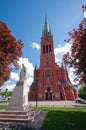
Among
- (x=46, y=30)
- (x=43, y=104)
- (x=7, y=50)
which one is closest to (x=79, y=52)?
(x=7, y=50)

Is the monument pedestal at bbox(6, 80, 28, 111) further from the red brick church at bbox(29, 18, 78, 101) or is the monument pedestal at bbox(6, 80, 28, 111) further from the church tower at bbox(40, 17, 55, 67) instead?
the church tower at bbox(40, 17, 55, 67)

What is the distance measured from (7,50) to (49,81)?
4214cm

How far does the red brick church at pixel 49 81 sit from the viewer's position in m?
55.1

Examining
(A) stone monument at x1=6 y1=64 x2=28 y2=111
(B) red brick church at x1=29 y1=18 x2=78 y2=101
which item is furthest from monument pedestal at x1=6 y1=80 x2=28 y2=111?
(B) red brick church at x1=29 y1=18 x2=78 y2=101

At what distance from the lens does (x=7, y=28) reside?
15.2m

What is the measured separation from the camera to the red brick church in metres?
55.1

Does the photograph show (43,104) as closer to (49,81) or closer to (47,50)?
(49,81)

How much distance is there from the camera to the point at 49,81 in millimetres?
56156

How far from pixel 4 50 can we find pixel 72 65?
254 inches

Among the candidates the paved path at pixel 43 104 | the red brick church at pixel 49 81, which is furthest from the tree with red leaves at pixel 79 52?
the red brick church at pixel 49 81

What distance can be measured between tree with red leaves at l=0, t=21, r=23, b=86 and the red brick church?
38.4 meters

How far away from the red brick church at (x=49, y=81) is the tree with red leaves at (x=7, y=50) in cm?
3839

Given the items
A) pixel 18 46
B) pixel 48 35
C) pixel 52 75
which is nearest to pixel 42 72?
pixel 52 75

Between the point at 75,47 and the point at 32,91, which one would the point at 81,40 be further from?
the point at 32,91
